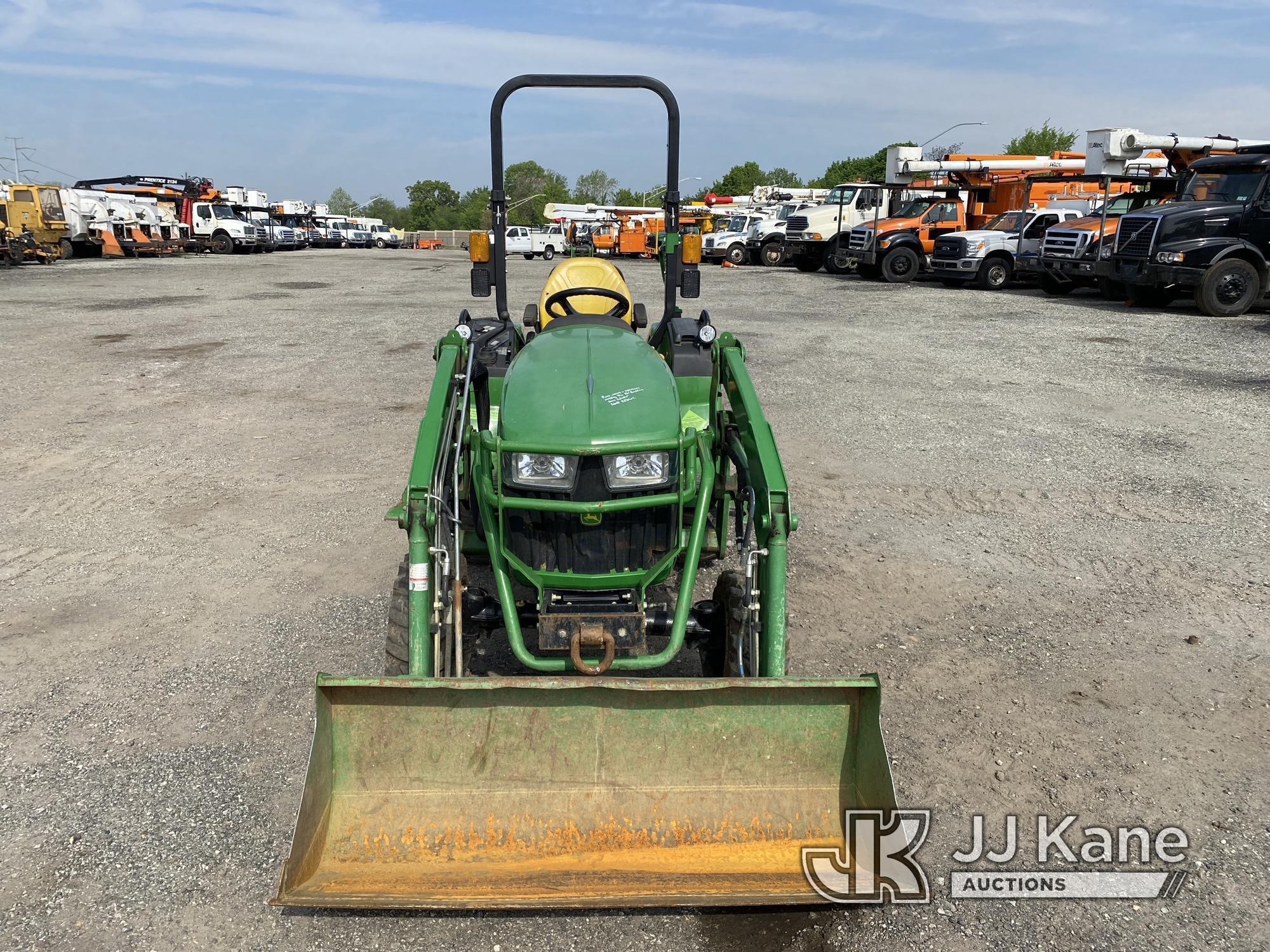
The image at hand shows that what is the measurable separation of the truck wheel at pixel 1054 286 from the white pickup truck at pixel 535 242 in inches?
926

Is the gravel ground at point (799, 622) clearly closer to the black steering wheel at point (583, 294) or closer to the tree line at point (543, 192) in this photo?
the black steering wheel at point (583, 294)

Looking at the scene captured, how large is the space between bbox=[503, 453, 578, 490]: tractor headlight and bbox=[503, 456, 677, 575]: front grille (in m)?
0.04

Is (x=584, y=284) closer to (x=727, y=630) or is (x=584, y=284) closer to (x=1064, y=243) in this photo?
(x=727, y=630)

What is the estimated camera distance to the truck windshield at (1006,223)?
21.5 m

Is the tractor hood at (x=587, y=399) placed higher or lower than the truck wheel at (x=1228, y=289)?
higher

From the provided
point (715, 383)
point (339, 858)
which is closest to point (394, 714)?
point (339, 858)

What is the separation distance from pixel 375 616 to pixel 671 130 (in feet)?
9.16

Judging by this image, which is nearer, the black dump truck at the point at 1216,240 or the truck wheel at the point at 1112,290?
the black dump truck at the point at 1216,240

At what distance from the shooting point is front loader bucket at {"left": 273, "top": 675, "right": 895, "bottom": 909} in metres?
2.73

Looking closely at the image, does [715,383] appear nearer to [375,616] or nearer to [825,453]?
[375,616]

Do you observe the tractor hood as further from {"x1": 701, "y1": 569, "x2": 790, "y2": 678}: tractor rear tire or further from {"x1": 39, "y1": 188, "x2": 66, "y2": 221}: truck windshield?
{"x1": 39, "y1": 188, "x2": 66, "y2": 221}: truck windshield

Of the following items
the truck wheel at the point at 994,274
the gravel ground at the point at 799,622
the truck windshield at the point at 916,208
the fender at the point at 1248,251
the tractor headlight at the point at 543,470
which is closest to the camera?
the gravel ground at the point at 799,622

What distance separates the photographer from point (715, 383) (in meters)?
4.46

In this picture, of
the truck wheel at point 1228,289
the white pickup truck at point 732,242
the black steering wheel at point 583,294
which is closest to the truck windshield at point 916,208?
the white pickup truck at point 732,242
